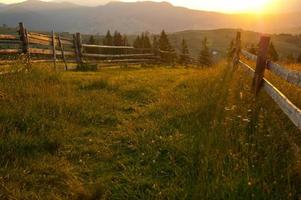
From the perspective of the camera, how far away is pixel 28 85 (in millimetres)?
7934

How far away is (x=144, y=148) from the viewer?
518 centimetres

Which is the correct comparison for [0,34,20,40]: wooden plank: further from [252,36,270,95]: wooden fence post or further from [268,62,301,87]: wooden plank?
[268,62,301,87]: wooden plank

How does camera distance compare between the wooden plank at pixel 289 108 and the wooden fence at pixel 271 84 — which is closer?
the wooden plank at pixel 289 108

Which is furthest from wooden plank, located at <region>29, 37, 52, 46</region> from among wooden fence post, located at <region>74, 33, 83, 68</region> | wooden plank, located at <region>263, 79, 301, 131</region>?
wooden plank, located at <region>263, 79, 301, 131</region>

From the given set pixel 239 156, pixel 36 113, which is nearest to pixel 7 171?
pixel 36 113

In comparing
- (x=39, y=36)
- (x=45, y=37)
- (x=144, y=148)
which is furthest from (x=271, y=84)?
(x=45, y=37)

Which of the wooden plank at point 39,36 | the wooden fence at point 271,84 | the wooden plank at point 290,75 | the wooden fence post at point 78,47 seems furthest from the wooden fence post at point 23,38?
the wooden plank at point 290,75

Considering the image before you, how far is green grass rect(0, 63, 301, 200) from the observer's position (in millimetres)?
3805

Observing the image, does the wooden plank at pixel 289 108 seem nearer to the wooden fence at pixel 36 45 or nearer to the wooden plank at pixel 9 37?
the wooden fence at pixel 36 45

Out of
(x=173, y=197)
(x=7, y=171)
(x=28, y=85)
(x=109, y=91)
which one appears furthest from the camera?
(x=109, y=91)

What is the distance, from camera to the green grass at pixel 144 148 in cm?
380

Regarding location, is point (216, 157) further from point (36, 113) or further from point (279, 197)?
point (36, 113)

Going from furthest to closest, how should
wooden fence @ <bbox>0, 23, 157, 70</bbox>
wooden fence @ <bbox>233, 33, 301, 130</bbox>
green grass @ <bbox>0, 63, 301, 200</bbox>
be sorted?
wooden fence @ <bbox>0, 23, 157, 70</bbox> → wooden fence @ <bbox>233, 33, 301, 130</bbox> → green grass @ <bbox>0, 63, 301, 200</bbox>

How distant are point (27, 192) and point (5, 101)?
337 centimetres
